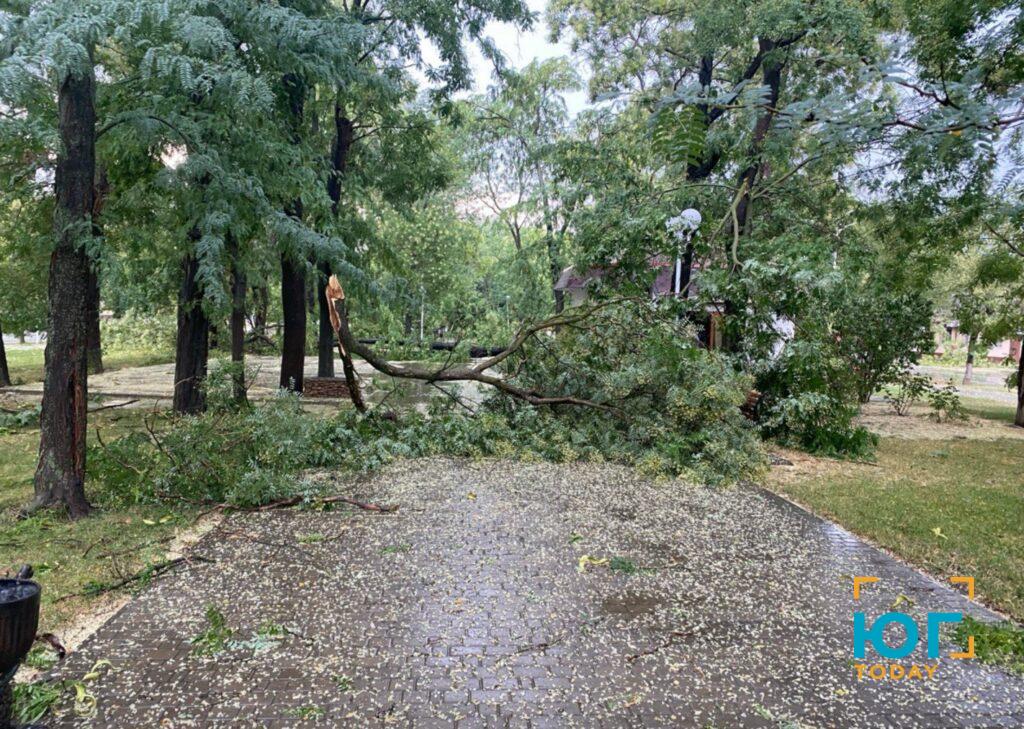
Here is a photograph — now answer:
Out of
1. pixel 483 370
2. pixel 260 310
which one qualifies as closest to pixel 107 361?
pixel 260 310

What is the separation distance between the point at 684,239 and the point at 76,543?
775cm

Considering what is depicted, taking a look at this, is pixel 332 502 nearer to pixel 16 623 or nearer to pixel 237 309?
pixel 16 623

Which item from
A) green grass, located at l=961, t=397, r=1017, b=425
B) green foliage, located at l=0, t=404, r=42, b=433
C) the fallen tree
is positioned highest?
the fallen tree

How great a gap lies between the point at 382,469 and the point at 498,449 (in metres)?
1.42

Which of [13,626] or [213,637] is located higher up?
[13,626]

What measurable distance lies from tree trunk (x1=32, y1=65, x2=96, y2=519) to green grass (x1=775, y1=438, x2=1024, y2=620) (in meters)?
6.16

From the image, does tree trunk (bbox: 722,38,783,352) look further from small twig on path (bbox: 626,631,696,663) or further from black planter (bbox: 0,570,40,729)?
black planter (bbox: 0,570,40,729)

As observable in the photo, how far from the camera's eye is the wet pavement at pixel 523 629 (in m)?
2.68

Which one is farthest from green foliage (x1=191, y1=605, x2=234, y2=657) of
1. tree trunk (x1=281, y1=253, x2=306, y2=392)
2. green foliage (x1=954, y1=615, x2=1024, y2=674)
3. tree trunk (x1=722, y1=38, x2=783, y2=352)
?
tree trunk (x1=281, y1=253, x2=306, y2=392)

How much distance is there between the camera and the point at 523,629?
3342mm

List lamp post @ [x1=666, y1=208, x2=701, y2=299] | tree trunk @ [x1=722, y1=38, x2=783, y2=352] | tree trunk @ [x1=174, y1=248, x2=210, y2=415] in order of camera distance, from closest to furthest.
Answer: tree trunk @ [x1=174, y1=248, x2=210, y2=415] < lamp post @ [x1=666, y1=208, x2=701, y2=299] < tree trunk @ [x1=722, y1=38, x2=783, y2=352]

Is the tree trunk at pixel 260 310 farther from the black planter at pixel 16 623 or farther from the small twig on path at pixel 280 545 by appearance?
the black planter at pixel 16 623

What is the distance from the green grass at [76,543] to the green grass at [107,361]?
9311mm

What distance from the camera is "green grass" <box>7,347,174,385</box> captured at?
43.9 feet
